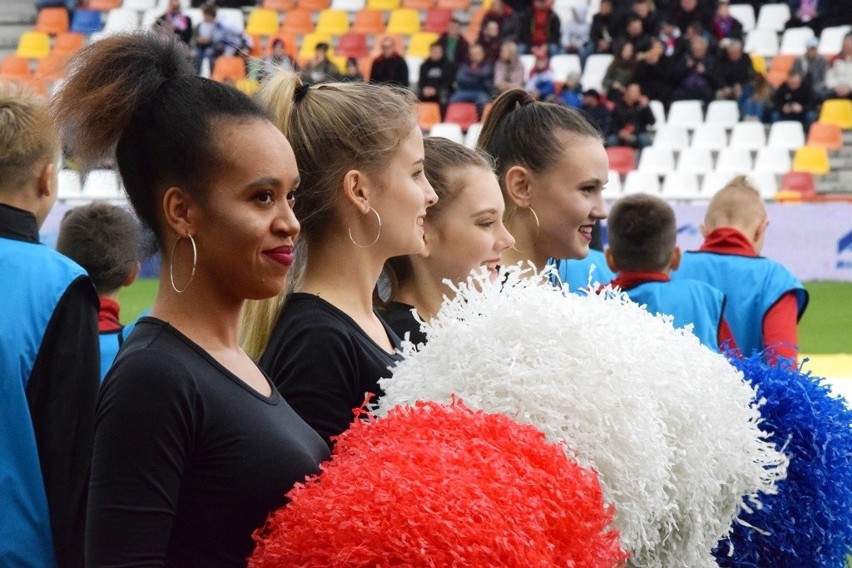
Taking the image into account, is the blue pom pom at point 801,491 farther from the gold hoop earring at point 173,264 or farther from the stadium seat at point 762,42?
the stadium seat at point 762,42

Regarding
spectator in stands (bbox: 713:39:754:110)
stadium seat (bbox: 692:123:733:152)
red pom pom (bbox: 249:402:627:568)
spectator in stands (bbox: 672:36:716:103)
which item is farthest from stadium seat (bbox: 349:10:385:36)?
red pom pom (bbox: 249:402:627:568)

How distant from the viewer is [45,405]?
256 centimetres

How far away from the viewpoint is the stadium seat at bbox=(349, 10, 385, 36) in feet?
64.3

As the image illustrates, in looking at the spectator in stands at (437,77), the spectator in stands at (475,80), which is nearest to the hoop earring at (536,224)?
the spectator in stands at (475,80)

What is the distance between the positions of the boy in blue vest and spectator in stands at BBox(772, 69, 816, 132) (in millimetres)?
12438

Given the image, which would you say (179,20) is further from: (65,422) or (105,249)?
(65,422)

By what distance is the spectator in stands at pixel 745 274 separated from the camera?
4.58 metres

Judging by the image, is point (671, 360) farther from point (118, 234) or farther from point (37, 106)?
point (118, 234)

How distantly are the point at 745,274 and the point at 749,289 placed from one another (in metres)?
0.06

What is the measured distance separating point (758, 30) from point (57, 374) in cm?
1632

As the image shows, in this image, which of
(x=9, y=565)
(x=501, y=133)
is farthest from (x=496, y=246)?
(x=9, y=565)

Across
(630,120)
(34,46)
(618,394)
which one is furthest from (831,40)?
(618,394)

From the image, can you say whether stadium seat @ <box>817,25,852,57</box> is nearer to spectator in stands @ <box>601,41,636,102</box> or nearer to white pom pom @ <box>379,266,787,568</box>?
spectator in stands @ <box>601,41,636,102</box>

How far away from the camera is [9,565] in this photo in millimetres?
2502
